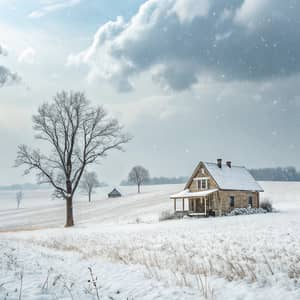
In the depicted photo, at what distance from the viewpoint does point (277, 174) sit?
513 feet

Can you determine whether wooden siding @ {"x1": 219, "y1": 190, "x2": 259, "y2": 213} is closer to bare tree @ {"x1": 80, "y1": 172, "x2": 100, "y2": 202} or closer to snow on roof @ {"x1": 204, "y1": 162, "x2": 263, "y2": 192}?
snow on roof @ {"x1": 204, "y1": 162, "x2": 263, "y2": 192}

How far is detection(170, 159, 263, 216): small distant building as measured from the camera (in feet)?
145

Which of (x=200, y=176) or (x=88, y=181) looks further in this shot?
(x=88, y=181)

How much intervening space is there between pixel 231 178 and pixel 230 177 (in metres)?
0.18

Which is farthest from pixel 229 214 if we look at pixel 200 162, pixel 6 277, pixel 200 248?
pixel 6 277

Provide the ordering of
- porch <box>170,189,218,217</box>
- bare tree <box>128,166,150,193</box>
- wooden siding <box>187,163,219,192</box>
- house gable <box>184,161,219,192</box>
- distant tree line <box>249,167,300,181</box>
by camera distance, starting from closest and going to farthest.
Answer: porch <box>170,189,218,217</box> → wooden siding <box>187,163,219,192</box> → house gable <box>184,161,219,192</box> → bare tree <box>128,166,150,193</box> → distant tree line <box>249,167,300,181</box>

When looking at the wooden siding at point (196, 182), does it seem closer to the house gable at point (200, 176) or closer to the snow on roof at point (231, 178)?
the house gable at point (200, 176)

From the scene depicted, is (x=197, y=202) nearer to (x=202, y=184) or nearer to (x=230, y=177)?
(x=202, y=184)

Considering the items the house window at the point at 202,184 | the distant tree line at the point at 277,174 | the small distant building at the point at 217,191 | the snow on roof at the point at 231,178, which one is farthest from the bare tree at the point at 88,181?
the distant tree line at the point at 277,174

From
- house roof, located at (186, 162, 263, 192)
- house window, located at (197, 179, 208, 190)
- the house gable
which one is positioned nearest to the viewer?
the house gable

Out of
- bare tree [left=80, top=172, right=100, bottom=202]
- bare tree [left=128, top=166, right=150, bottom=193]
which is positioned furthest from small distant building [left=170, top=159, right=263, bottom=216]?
bare tree [left=128, top=166, right=150, bottom=193]

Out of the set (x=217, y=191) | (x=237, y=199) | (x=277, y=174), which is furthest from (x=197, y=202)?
(x=277, y=174)

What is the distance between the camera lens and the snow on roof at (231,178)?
45584 millimetres

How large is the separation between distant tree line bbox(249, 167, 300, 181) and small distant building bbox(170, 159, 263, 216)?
10605 cm
